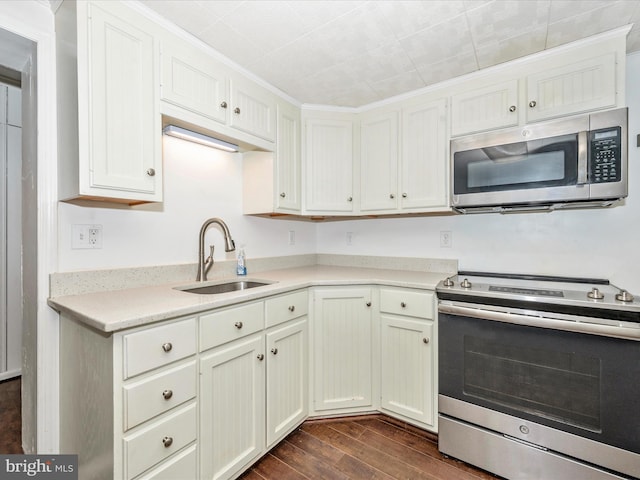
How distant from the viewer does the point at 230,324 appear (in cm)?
143

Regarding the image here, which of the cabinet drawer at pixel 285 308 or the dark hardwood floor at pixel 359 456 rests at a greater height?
the cabinet drawer at pixel 285 308

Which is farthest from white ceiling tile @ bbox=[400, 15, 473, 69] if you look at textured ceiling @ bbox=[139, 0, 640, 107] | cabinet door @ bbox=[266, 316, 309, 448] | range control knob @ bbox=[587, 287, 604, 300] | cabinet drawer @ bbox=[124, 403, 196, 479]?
cabinet drawer @ bbox=[124, 403, 196, 479]

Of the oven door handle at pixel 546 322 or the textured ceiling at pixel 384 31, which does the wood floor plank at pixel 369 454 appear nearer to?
the oven door handle at pixel 546 322

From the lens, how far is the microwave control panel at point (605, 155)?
1.48m

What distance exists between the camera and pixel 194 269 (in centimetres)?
194

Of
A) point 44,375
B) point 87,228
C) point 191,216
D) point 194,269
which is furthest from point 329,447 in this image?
point 87,228

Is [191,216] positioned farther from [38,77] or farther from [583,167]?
[583,167]

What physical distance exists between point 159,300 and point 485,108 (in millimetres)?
2108

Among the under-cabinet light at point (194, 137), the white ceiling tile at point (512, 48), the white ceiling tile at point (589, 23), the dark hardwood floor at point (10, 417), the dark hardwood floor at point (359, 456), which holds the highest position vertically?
the white ceiling tile at point (512, 48)

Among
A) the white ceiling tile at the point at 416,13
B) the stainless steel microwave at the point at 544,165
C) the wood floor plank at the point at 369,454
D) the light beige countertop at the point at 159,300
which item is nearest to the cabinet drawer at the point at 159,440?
the light beige countertop at the point at 159,300

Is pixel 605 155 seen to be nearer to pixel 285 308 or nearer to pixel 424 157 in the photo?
pixel 424 157

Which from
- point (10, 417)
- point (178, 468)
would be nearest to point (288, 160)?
point (178, 468)

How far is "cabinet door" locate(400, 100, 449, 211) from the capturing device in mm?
2031

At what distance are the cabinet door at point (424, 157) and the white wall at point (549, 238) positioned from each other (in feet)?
1.08
